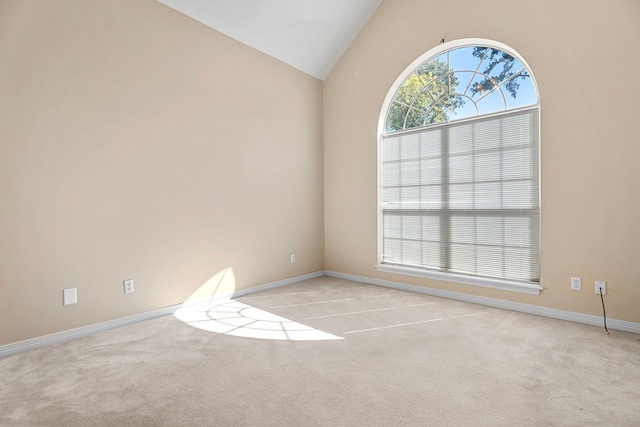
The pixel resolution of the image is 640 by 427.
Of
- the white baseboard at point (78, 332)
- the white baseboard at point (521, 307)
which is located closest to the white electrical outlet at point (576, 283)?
the white baseboard at point (521, 307)

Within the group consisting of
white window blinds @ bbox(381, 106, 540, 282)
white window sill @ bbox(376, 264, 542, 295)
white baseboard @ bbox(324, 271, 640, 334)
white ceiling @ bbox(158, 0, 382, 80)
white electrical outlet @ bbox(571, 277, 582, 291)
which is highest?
white ceiling @ bbox(158, 0, 382, 80)

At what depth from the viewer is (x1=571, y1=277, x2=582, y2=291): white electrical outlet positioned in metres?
2.90

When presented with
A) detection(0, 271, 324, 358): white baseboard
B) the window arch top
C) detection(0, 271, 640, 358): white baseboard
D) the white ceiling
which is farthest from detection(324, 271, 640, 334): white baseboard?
the white ceiling

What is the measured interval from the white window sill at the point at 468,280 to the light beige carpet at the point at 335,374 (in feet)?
0.87

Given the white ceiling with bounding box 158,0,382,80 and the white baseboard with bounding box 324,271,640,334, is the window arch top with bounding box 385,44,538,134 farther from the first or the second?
the white baseboard with bounding box 324,271,640,334

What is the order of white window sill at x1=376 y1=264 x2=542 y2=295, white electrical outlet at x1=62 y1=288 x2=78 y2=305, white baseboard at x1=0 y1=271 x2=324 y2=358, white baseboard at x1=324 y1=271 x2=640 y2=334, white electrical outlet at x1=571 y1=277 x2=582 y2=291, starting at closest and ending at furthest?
white baseboard at x1=0 y1=271 x2=324 y2=358 < white electrical outlet at x1=62 y1=288 x2=78 y2=305 < white baseboard at x1=324 y1=271 x2=640 y2=334 < white electrical outlet at x1=571 y1=277 x2=582 y2=291 < white window sill at x1=376 y1=264 x2=542 y2=295

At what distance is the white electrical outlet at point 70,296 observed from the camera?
102 inches

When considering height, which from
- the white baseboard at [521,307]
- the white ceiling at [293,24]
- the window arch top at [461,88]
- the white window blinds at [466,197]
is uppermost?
the white ceiling at [293,24]

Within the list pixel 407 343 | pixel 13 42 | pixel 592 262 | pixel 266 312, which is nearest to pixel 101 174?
pixel 13 42

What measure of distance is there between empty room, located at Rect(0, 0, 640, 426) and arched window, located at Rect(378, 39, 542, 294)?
0.07 feet

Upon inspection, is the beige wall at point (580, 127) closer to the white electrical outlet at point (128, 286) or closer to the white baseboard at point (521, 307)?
the white baseboard at point (521, 307)

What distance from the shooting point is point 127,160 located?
2.91 metres

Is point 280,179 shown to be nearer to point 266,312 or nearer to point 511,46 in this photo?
point 266,312

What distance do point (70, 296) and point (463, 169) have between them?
12.5 ft
